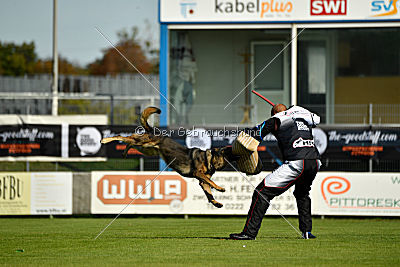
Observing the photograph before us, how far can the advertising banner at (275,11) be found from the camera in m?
20.6

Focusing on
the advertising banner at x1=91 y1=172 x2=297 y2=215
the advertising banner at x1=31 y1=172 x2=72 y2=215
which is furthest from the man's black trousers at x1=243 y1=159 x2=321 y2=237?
the advertising banner at x1=31 y1=172 x2=72 y2=215

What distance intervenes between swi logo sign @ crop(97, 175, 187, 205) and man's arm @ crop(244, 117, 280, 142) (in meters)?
7.08

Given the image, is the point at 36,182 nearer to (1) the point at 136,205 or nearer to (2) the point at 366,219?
(1) the point at 136,205

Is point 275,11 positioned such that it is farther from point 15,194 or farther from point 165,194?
point 15,194

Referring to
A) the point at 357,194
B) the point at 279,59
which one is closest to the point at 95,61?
the point at 279,59

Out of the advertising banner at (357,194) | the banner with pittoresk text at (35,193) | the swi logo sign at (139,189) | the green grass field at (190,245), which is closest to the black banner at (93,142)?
the swi logo sign at (139,189)

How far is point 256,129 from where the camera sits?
998 cm

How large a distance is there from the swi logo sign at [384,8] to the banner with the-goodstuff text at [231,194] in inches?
241

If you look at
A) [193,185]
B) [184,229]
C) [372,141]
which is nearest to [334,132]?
[372,141]

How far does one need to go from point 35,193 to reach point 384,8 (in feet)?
38.2

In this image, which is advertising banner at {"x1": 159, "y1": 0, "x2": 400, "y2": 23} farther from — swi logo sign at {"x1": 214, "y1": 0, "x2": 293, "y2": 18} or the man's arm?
the man's arm

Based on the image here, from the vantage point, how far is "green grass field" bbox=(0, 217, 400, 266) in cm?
859

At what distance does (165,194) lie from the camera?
17109 mm

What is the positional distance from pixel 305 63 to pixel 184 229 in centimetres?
1221
